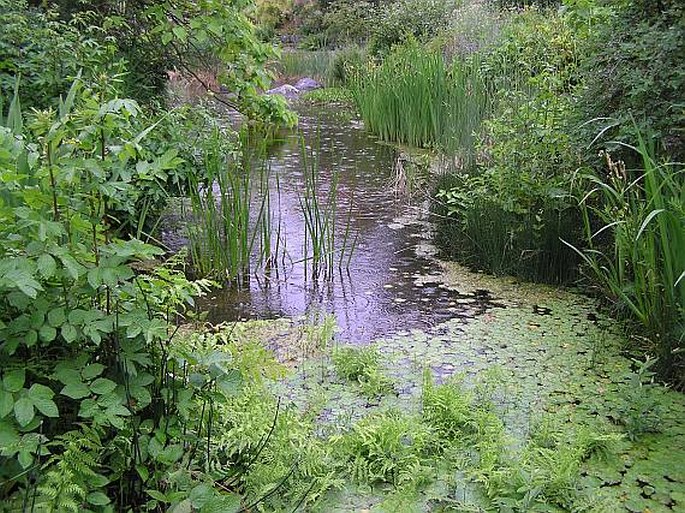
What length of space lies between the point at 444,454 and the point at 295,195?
3.49 metres

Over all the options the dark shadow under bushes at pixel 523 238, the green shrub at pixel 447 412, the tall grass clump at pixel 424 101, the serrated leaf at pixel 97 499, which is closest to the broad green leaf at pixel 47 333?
the serrated leaf at pixel 97 499

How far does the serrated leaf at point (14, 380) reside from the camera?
1347 millimetres

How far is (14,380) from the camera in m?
1.36

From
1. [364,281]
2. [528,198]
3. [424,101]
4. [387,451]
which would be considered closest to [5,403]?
[387,451]

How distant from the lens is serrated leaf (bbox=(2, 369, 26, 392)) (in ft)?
4.42

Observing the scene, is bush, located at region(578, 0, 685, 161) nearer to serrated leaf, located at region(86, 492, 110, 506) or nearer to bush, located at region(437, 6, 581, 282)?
bush, located at region(437, 6, 581, 282)

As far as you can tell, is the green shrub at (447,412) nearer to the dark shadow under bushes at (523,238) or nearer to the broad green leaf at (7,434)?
the broad green leaf at (7,434)

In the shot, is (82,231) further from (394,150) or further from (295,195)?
(394,150)

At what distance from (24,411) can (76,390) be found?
12 centimetres

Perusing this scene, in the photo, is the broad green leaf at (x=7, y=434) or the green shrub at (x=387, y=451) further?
the green shrub at (x=387, y=451)

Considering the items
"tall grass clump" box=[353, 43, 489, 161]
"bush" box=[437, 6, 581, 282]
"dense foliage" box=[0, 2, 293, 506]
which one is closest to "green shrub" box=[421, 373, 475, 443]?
"dense foliage" box=[0, 2, 293, 506]

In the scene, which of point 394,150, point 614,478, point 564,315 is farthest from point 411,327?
point 394,150

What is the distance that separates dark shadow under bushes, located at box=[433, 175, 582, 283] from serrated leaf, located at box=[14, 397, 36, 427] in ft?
8.74

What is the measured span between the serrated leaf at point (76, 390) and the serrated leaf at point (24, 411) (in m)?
0.08
